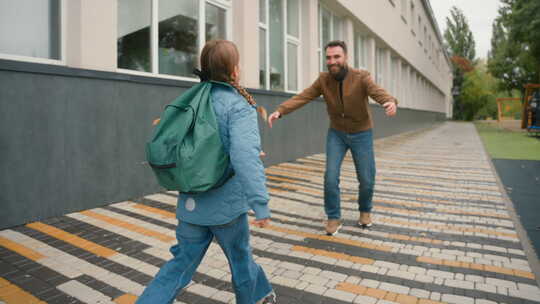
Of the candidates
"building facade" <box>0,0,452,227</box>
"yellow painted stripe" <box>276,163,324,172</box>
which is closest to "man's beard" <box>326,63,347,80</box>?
"building facade" <box>0,0,452,227</box>

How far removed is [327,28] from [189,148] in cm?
1231

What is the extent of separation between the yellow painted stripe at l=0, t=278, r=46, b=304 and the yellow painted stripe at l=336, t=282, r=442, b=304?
2.15 meters

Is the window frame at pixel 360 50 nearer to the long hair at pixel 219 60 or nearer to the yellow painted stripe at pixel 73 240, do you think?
the yellow painted stripe at pixel 73 240

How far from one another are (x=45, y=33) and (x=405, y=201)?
5.19 metres

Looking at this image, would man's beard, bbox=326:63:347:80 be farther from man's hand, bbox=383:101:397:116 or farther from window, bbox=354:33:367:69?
window, bbox=354:33:367:69

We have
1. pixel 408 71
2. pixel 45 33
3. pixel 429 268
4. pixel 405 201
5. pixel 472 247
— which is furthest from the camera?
pixel 408 71

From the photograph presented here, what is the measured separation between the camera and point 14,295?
300 centimetres

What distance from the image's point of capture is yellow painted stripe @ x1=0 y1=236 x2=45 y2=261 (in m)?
3.71

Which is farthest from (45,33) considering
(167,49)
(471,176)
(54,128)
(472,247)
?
(471,176)

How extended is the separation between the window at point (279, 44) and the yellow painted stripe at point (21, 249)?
6.65m

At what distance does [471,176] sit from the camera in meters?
8.55

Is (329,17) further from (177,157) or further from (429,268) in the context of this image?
(177,157)

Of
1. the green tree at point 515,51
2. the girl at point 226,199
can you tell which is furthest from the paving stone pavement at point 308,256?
the green tree at point 515,51

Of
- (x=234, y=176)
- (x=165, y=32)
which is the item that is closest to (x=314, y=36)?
(x=165, y=32)
